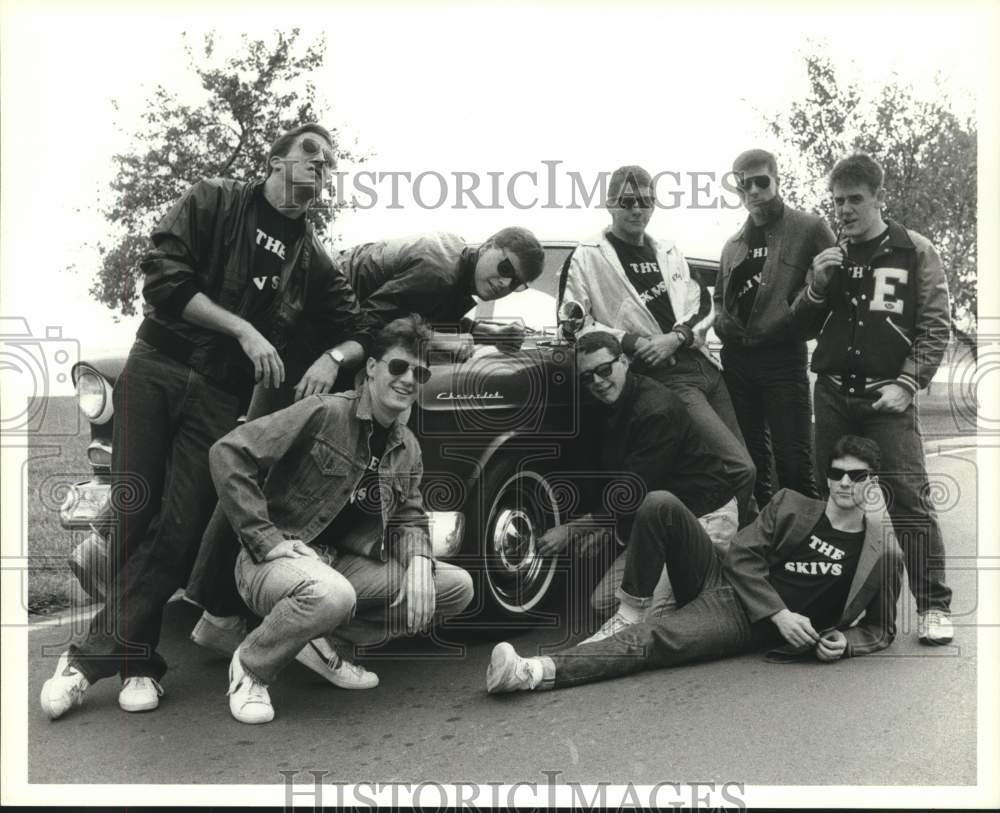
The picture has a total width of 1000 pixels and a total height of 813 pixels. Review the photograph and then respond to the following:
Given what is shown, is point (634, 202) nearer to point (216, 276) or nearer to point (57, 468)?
point (216, 276)

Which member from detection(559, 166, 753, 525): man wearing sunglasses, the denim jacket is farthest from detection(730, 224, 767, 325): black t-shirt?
the denim jacket

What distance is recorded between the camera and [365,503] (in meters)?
3.40

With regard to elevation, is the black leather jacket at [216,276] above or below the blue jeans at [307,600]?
above

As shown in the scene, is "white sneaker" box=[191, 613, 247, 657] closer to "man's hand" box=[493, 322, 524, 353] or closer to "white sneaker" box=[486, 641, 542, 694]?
"white sneaker" box=[486, 641, 542, 694]

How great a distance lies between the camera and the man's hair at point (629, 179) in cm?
352

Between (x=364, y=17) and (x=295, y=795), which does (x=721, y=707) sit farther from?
(x=364, y=17)

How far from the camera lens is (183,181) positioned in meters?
3.52

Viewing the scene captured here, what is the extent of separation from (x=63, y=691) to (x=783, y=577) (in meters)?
2.49

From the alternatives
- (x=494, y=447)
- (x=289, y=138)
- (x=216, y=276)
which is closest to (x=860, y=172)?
(x=494, y=447)

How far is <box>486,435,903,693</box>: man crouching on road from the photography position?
Answer: 3.53 metres

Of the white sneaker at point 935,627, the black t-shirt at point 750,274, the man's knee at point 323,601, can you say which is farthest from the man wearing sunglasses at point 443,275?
the white sneaker at point 935,627

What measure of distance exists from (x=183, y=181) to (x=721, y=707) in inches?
102

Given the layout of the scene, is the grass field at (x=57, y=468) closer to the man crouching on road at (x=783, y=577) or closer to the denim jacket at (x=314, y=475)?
the man crouching on road at (x=783, y=577)

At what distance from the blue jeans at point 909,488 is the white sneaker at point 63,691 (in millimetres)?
2660
